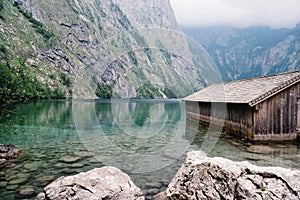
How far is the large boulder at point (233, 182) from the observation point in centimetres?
561

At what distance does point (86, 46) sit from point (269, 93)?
160 meters

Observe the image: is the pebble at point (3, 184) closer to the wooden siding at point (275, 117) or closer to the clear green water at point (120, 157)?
the clear green water at point (120, 157)

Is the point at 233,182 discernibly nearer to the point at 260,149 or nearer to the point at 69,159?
the point at 260,149

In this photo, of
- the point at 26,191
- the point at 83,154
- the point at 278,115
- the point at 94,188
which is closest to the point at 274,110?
the point at 278,115

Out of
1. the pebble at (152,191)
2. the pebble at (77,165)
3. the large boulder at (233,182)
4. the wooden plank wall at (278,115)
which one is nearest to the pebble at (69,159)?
the pebble at (77,165)

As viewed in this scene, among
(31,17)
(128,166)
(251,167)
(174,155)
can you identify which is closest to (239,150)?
(174,155)

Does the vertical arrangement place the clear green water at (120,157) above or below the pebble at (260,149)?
below

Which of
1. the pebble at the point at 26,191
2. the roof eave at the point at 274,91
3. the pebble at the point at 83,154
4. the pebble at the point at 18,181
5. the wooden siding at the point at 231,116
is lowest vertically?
the pebble at the point at 26,191

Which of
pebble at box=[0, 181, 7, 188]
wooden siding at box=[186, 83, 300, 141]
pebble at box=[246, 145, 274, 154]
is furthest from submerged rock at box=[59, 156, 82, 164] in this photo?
wooden siding at box=[186, 83, 300, 141]

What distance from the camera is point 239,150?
43.8 ft

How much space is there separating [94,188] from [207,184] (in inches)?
111

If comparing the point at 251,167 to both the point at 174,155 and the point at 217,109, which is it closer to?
the point at 174,155

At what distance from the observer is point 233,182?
5.94 metres

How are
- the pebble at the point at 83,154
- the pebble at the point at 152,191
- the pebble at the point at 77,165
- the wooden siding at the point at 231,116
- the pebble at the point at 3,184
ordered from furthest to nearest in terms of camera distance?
the wooden siding at the point at 231,116 < the pebble at the point at 83,154 < the pebble at the point at 77,165 < the pebble at the point at 3,184 < the pebble at the point at 152,191
